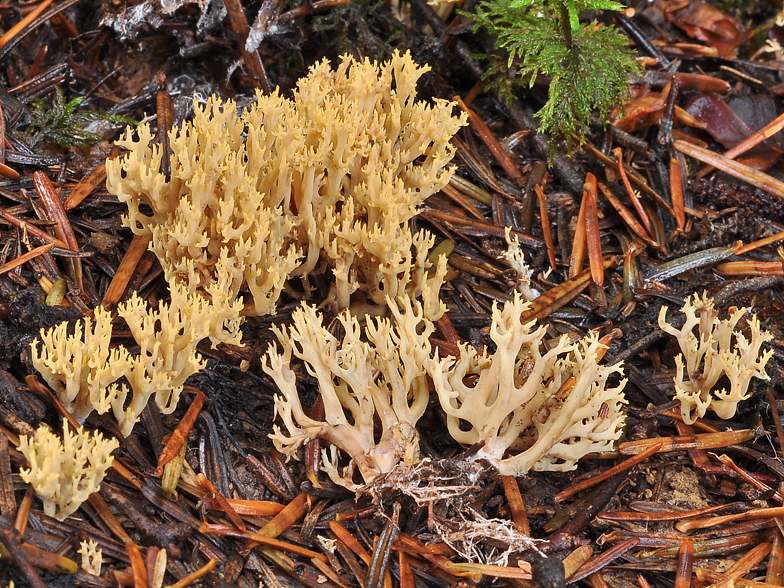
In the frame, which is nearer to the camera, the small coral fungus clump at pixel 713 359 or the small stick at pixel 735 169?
the small coral fungus clump at pixel 713 359

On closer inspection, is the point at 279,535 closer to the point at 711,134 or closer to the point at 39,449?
the point at 39,449

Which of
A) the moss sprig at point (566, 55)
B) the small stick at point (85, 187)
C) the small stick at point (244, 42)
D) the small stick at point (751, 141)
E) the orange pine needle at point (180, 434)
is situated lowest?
the small stick at point (751, 141)

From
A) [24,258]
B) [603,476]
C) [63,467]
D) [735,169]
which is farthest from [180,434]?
[735,169]

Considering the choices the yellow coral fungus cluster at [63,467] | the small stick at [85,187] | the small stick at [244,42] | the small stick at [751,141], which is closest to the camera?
the yellow coral fungus cluster at [63,467]

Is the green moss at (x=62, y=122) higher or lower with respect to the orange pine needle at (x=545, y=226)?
higher

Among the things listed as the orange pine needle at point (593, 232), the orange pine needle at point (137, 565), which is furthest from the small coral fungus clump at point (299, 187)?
the orange pine needle at point (137, 565)

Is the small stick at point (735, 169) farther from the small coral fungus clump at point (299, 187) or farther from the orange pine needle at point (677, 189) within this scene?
the small coral fungus clump at point (299, 187)

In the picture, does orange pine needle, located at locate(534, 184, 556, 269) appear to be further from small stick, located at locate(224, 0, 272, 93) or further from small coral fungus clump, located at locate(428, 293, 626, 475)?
small stick, located at locate(224, 0, 272, 93)

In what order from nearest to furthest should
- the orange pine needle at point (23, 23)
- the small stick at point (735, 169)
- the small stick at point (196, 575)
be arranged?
the small stick at point (196, 575) → the orange pine needle at point (23, 23) → the small stick at point (735, 169)

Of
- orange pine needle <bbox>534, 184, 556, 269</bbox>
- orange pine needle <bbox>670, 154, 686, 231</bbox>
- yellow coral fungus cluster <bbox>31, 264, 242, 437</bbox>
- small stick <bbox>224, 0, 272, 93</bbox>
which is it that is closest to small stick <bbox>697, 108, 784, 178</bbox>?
orange pine needle <bbox>670, 154, 686, 231</bbox>
